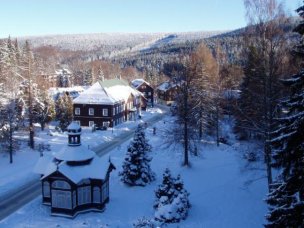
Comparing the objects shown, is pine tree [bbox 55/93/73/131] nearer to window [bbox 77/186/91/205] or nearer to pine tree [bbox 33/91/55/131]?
pine tree [bbox 33/91/55/131]

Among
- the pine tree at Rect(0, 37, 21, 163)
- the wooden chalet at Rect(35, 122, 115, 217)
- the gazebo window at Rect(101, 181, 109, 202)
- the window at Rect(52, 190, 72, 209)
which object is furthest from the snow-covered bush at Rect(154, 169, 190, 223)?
the pine tree at Rect(0, 37, 21, 163)

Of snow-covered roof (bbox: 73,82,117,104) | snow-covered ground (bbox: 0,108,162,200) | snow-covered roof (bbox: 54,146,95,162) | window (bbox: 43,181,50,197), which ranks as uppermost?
snow-covered roof (bbox: 73,82,117,104)

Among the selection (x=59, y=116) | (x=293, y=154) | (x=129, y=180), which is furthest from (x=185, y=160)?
(x=59, y=116)

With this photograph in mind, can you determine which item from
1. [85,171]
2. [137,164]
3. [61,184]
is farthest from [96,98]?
[61,184]

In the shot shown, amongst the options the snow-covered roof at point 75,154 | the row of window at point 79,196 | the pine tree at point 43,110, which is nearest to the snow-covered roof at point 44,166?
the snow-covered roof at point 75,154

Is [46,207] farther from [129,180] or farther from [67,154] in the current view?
[129,180]

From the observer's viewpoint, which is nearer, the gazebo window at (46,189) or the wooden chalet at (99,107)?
the gazebo window at (46,189)

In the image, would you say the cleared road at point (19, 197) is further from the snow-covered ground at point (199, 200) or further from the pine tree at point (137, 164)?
the pine tree at point (137, 164)
